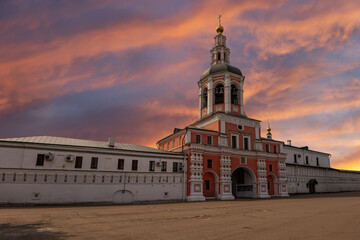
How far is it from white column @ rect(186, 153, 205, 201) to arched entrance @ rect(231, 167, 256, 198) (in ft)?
29.9

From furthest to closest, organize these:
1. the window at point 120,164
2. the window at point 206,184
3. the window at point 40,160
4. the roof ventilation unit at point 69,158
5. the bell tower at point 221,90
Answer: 1. the bell tower at point 221,90
2. the window at point 206,184
3. the window at point 120,164
4. the roof ventilation unit at point 69,158
5. the window at point 40,160

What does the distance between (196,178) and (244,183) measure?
37.0ft

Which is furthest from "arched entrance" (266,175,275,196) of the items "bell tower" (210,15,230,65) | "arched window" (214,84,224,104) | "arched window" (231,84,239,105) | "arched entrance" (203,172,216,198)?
"bell tower" (210,15,230,65)

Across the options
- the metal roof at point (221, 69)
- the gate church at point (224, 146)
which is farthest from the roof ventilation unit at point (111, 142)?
the metal roof at point (221, 69)

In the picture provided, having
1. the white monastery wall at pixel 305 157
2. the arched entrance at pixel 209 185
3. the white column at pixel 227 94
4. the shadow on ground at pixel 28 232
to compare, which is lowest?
the shadow on ground at pixel 28 232

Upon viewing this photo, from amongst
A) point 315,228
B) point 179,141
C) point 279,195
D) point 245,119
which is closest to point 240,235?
point 315,228

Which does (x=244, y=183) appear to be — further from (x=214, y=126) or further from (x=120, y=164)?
(x=120, y=164)

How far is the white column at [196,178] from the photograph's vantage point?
97.3ft

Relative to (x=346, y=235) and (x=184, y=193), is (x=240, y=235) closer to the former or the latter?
(x=346, y=235)

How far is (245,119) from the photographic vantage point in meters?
37.3

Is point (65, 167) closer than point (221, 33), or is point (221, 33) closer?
point (65, 167)

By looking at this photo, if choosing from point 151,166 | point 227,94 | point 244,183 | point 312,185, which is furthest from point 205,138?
point 312,185

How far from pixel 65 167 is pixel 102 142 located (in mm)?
6650

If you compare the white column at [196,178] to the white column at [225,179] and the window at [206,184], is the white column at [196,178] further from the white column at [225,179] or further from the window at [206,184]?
the white column at [225,179]
